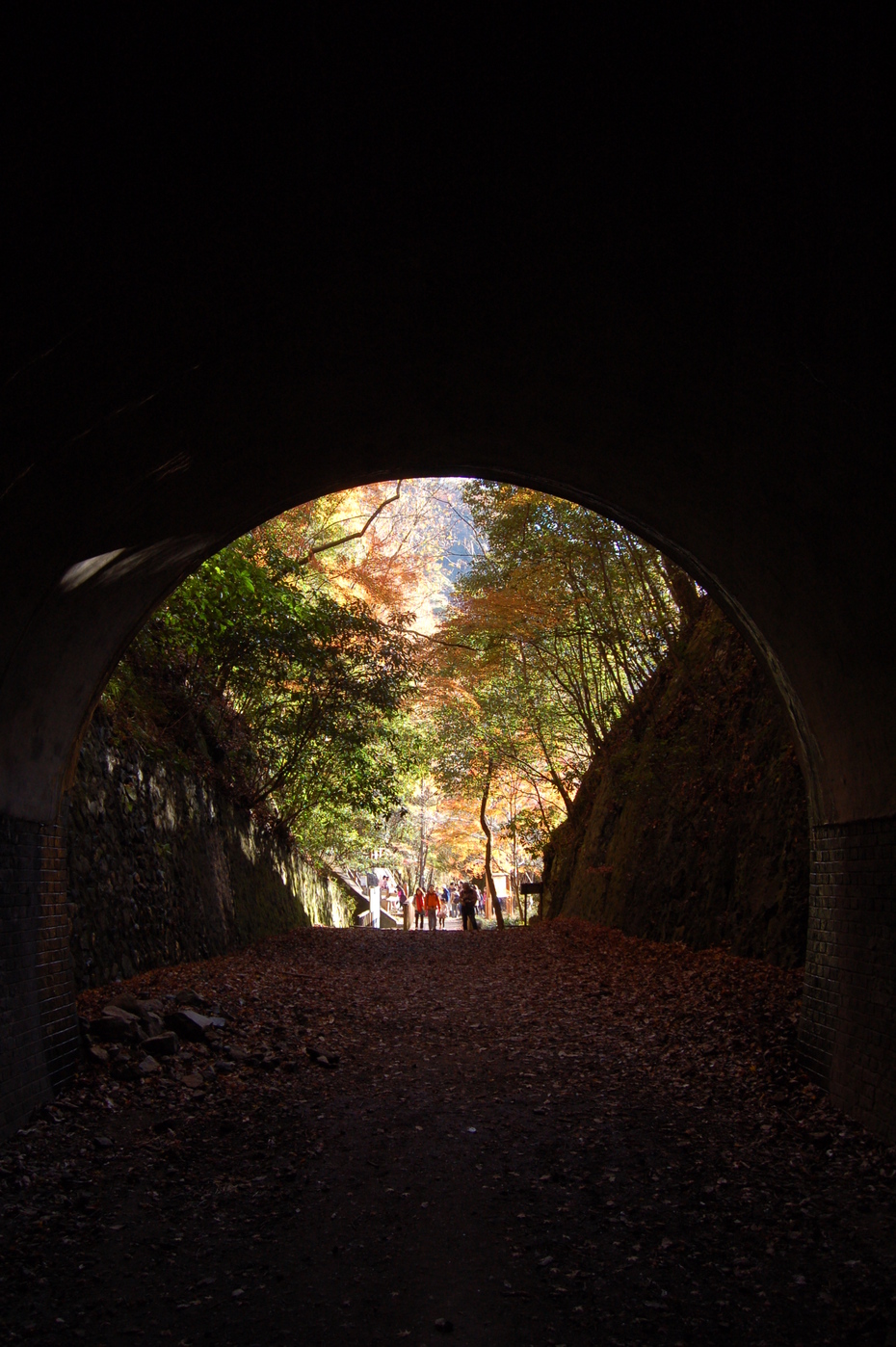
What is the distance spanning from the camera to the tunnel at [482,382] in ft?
10.4

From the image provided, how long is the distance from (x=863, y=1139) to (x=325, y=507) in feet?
61.4

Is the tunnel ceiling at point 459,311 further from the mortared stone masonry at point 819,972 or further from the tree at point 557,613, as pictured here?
the tree at point 557,613

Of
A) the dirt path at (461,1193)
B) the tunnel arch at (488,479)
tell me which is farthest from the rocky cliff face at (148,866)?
the tunnel arch at (488,479)

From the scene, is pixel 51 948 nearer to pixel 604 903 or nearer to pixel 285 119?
pixel 285 119

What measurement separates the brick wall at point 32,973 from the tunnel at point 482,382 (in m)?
0.03

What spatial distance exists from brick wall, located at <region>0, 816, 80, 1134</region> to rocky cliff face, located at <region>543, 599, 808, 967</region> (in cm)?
524

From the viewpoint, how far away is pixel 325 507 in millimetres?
21438

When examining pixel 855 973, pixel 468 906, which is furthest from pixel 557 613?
pixel 468 906

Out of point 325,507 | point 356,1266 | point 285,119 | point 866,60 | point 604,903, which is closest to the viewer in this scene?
point 866,60

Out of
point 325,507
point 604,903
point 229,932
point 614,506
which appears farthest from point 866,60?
point 325,507

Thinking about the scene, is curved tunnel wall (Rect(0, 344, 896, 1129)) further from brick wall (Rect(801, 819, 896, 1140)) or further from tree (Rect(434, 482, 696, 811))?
tree (Rect(434, 482, 696, 811))

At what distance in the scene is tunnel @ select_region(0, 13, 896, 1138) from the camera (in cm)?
316

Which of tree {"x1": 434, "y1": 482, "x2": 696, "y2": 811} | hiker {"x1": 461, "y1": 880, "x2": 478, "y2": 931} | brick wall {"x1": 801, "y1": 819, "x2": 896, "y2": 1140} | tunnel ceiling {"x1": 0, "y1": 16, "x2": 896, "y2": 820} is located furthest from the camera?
hiker {"x1": 461, "y1": 880, "x2": 478, "y2": 931}

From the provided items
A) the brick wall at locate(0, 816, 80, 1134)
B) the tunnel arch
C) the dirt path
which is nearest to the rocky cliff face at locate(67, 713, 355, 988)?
the dirt path
